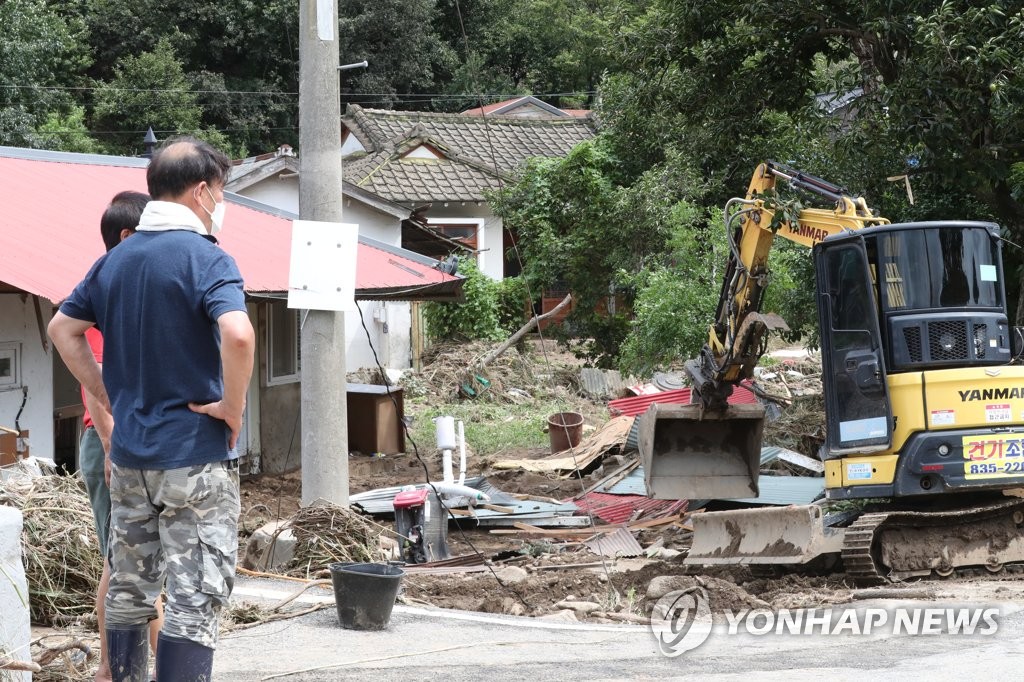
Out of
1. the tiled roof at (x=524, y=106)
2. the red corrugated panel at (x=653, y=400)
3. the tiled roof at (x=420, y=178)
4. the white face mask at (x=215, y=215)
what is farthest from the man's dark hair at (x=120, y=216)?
the tiled roof at (x=524, y=106)

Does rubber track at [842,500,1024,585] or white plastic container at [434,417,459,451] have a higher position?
white plastic container at [434,417,459,451]

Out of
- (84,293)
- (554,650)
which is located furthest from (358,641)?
(84,293)

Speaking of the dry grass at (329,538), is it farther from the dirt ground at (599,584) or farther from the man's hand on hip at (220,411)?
the man's hand on hip at (220,411)

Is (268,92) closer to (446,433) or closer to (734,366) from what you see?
(446,433)

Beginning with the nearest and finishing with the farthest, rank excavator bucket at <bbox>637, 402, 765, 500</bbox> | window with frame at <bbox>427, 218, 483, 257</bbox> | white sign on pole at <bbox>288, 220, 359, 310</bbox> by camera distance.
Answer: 1. white sign on pole at <bbox>288, 220, 359, 310</bbox>
2. excavator bucket at <bbox>637, 402, 765, 500</bbox>
3. window with frame at <bbox>427, 218, 483, 257</bbox>

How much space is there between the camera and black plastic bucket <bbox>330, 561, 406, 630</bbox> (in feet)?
20.1

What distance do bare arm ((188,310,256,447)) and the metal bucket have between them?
11889 millimetres

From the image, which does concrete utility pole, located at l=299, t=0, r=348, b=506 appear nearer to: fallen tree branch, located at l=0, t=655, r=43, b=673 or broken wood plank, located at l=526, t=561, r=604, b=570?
broken wood plank, located at l=526, t=561, r=604, b=570

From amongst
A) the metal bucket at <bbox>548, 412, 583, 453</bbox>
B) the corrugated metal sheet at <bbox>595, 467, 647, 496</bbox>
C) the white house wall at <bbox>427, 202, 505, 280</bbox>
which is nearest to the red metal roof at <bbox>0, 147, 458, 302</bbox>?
the metal bucket at <bbox>548, 412, 583, 453</bbox>

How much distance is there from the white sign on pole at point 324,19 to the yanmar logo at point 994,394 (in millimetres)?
5375

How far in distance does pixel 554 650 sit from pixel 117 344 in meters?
2.98

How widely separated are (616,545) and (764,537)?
5.28 ft

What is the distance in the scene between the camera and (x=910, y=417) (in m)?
8.73

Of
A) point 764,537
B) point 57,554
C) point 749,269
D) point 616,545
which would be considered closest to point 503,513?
point 616,545
